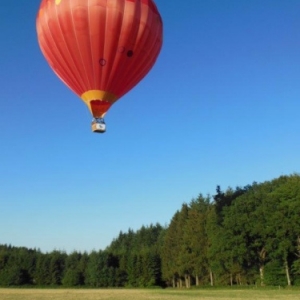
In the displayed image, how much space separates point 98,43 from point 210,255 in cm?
5115

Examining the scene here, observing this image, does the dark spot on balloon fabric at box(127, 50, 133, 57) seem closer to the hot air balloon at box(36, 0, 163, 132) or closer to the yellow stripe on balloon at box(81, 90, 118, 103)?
the hot air balloon at box(36, 0, 163, 132)

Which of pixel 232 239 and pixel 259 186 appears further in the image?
pixel 259 186

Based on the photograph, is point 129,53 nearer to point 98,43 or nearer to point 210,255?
point 98,43

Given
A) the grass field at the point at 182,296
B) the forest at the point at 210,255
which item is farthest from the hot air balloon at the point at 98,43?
the forest at the point at 210,255

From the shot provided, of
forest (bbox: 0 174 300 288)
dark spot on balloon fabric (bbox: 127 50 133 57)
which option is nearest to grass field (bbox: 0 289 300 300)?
forest (bbox: 0 174 300 288)

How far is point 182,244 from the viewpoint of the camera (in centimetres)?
8244

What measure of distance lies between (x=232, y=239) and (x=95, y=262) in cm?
5331

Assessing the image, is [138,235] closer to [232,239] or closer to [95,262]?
[95,262]

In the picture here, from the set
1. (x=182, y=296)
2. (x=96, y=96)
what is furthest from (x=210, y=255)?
(x=96, y=96)

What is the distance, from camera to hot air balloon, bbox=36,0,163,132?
22.5 meters

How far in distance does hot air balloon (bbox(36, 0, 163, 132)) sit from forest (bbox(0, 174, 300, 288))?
41850 millimetres

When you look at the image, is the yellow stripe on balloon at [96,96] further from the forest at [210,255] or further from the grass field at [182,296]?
the forest at [210,255]

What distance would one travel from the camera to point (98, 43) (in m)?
22.8

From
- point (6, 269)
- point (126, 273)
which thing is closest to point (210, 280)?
point (126, 273)
